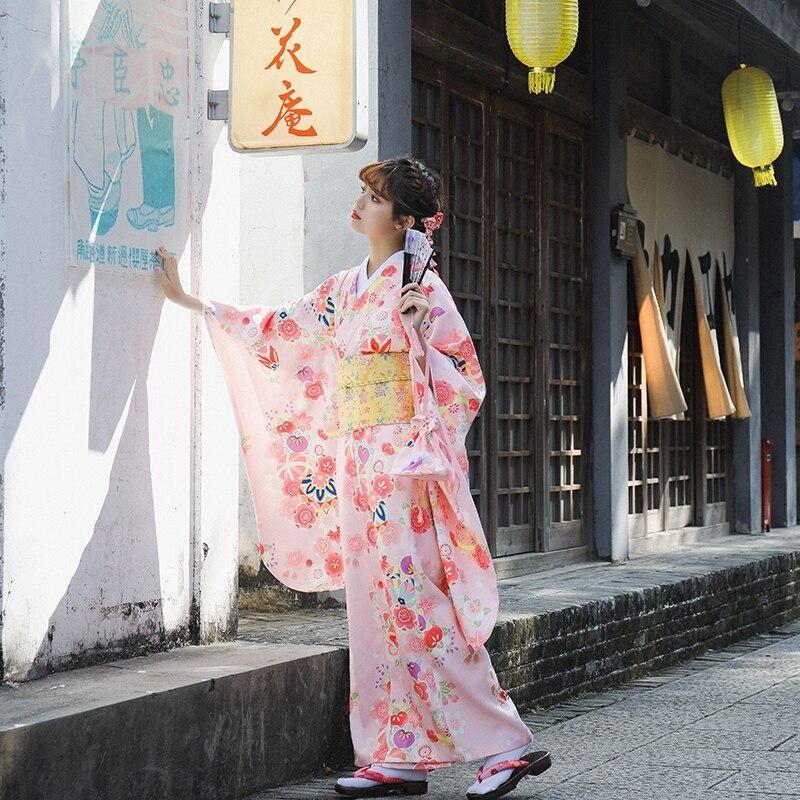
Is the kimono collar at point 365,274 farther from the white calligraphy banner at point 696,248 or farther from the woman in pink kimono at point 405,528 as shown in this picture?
the white calligraphy banner at point 696,248

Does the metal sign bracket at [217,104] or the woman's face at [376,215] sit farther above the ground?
the metal sign bracket at [217,104]

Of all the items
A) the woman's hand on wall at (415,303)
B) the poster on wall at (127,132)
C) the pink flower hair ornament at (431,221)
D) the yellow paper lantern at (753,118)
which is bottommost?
the woman's hand on wall at (415,303)

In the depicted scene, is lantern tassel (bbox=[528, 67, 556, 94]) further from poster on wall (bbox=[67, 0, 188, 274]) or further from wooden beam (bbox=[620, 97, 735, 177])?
wooden beam (bbox=[620, 97, 735, 177])

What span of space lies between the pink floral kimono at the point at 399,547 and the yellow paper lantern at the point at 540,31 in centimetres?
227

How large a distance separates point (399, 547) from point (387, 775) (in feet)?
2.54

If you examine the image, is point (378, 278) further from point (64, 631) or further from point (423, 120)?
point (423, 120)

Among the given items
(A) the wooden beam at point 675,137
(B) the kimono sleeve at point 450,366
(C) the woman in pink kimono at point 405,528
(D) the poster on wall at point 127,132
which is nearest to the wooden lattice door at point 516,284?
(A) the wooden beam at point 675,137

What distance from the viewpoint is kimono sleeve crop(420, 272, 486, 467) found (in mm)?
5223

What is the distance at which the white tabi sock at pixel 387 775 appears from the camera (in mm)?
5136

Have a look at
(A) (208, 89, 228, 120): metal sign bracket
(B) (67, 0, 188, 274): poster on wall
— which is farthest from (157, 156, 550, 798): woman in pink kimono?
(A) (208, 89, 228, 120): metal sign bracket

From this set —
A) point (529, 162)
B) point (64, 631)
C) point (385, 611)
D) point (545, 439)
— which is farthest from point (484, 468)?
point (64, 631)

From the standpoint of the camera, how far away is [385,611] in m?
5.29

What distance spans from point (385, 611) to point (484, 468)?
10.3ft

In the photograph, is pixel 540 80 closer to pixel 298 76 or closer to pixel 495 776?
pixel 298 76
